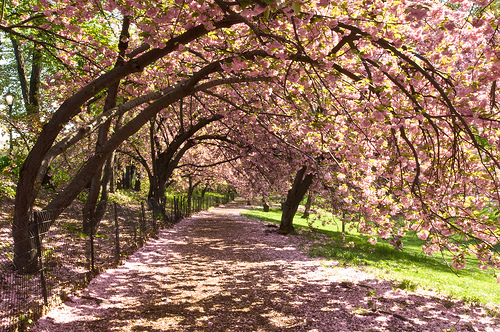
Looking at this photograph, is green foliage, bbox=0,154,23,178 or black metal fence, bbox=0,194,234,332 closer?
black metal fence, bbox=0,194,234,332

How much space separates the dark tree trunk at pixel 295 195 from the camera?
1585 centimetres

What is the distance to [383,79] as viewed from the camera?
5.52 metres

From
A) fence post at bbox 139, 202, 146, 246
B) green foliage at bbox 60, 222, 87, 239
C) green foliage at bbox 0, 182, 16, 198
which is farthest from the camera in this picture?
fence post at bbox 139, 202, 146, 246

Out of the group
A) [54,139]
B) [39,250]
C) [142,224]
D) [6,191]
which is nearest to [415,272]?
[142,224]

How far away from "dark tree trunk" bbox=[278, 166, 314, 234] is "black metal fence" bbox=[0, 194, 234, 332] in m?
8.16

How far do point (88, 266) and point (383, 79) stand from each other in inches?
283

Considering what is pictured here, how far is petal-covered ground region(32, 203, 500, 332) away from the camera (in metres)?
5.58

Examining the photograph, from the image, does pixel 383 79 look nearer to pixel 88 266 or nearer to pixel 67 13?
pixel 67 13

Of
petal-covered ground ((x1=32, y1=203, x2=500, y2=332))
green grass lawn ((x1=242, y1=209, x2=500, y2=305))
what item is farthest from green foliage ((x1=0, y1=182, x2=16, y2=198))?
green grass lawn ((x1=242, y1=209, x2=500, y2=305))

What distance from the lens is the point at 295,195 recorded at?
1633 centimetres

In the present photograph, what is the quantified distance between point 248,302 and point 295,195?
391 inches

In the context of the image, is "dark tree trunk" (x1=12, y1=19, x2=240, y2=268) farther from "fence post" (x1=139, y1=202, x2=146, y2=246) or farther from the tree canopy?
"fence post" (x1=139, y1=202, x2=146, y2=246)

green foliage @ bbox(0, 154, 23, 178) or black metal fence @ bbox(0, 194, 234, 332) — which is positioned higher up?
green foliage @ bbox(0, 154, 23, 178)

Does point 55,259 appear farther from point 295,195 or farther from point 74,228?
point 295,195
